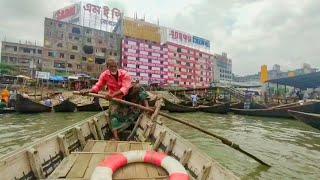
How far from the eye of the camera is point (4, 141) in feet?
36.4

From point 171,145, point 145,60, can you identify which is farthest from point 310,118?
point 145,60

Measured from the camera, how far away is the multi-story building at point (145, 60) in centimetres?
6556

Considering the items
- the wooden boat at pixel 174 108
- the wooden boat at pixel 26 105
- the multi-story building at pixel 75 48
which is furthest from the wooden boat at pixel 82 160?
the multi-story building at pixel 75 48

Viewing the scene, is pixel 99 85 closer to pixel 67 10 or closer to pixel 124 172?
pixel 124 172

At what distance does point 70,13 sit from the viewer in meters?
67.9

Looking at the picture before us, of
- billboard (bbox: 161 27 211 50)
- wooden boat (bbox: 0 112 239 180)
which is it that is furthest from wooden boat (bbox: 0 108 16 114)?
billboard (bbox: 161 27 211 50)

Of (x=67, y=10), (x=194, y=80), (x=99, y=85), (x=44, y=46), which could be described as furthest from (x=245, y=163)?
(x=194, y=80)

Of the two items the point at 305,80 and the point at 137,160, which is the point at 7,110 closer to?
the point at 137,160

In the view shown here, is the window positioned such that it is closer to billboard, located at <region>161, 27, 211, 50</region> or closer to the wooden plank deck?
billboard, located at <region>161, 27, 211, 50</region>

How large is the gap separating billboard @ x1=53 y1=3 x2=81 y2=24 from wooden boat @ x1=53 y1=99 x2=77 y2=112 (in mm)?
45133

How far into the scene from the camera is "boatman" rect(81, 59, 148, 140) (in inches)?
271

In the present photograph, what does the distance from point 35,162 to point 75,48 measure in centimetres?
5789

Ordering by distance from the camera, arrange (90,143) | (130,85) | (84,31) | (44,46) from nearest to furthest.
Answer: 1. (90,143)
2. (130,85)
3. (44,46)
4. (84,31)

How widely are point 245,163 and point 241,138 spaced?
4704mm
